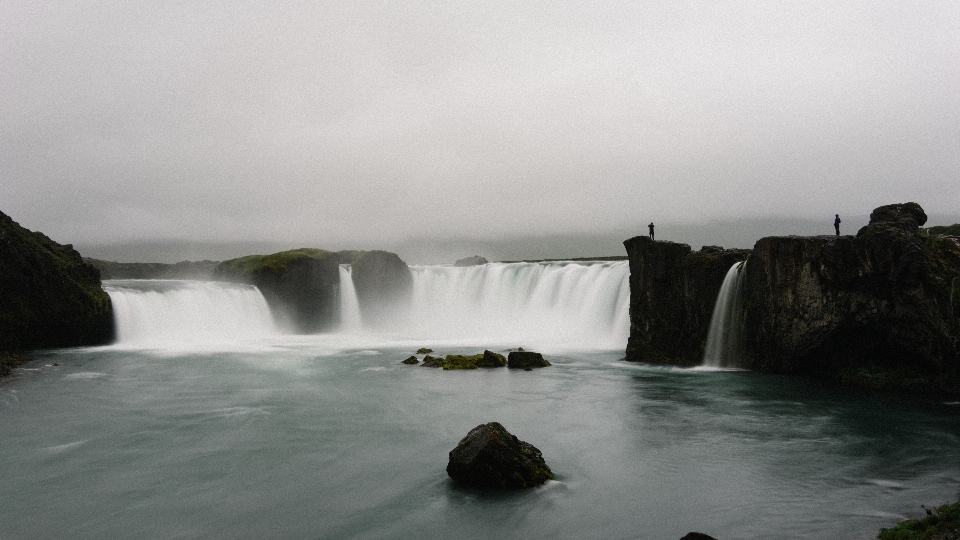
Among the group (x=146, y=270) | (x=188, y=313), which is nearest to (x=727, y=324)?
(x=188, y=313)

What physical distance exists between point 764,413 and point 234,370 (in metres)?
23.3

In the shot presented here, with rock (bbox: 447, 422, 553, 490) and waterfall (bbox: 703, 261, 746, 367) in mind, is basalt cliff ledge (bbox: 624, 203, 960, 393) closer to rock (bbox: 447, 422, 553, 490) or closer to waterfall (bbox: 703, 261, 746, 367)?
waterfall (bbox: 703, 261, 746, 367)

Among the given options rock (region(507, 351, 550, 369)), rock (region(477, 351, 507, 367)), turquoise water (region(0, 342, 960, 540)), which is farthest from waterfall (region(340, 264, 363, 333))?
rock (region(507, 351, 550, 369))

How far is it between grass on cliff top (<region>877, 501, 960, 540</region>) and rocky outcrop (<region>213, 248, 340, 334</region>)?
45.8m

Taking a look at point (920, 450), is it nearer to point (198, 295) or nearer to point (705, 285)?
point (705, 285)

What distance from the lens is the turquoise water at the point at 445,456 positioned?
9.59m

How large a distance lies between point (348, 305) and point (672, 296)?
33.3 meters

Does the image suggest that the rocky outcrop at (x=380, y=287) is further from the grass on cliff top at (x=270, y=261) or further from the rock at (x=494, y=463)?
the rock at (x=494, y=463)

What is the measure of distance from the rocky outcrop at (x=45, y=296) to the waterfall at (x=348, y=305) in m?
19.3

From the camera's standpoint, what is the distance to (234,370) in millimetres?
27328

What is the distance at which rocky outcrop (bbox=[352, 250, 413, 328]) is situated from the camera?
53.8 meters

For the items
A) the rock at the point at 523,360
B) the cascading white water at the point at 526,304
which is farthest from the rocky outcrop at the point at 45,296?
the rock at the point at 523,360

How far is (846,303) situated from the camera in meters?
21.0

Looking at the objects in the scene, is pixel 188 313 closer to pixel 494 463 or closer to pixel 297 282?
pixel 297 282
